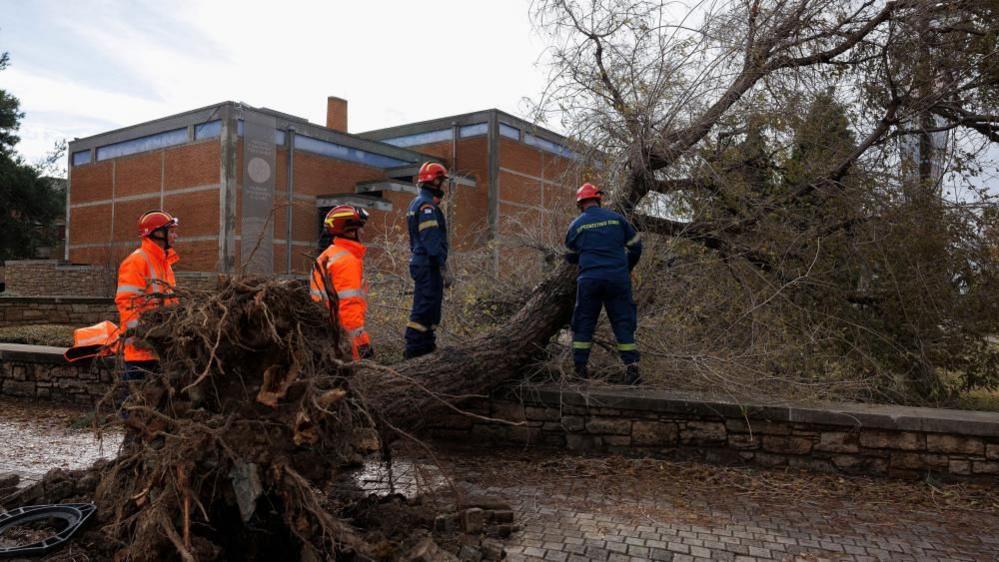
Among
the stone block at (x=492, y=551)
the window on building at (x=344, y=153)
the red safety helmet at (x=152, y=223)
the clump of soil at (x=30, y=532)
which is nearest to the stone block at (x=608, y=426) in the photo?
the stone block at (x=492, y=551)

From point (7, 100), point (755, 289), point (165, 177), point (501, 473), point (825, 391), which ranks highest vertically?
point (7, 100)

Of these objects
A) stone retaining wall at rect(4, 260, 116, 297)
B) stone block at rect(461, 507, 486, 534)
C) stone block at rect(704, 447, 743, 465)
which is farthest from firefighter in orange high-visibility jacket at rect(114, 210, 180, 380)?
stone retaining wall at rect(4, 260, 116, 297)

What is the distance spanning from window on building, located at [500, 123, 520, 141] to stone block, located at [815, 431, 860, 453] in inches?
1011

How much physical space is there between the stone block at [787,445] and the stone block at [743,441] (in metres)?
0.06

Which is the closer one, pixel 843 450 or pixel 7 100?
pixel 843 450

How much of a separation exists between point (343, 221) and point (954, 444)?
15.6 feet

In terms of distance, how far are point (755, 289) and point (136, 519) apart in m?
5.95

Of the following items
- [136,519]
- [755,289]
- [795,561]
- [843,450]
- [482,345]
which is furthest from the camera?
[755,289]

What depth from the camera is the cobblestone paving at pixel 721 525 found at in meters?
3.53

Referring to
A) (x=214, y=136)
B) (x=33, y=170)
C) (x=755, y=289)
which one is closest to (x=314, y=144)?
(x=214, y=136)

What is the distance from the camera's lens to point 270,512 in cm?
354

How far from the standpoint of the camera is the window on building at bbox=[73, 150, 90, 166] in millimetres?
29908

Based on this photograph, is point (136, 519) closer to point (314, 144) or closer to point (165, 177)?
point (314, 144)

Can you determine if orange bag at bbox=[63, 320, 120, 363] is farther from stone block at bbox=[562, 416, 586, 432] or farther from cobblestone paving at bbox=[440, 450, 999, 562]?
stone block at bbox=[562, 416, 586, 432]
